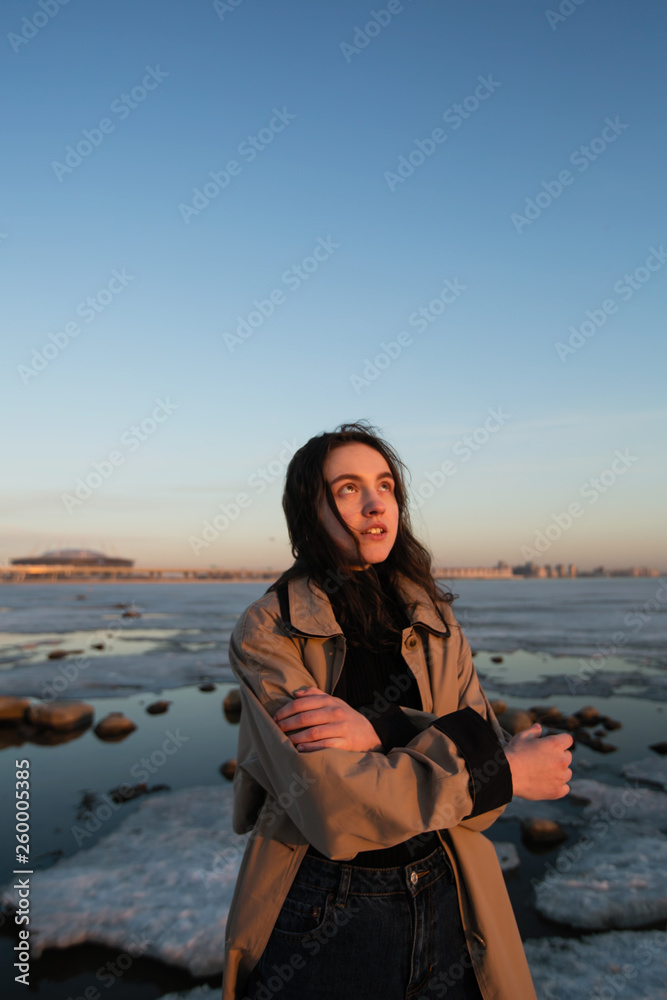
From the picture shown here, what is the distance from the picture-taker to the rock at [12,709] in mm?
8438

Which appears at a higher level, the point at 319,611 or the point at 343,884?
the point at 319,611

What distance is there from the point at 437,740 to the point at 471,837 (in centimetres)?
37

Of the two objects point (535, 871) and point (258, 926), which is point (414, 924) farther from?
point (535, 871)

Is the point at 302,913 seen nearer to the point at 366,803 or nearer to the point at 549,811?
the point at 366,803

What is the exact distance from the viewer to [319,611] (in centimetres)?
177

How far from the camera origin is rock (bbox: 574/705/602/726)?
857 cm

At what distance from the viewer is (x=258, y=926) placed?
61.7 inches

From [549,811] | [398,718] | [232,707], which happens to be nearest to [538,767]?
[398,718]

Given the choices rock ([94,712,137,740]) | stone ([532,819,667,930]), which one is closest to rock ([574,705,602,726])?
stone ([532,819,667,930])

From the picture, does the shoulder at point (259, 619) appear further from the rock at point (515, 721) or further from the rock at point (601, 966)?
the rock at point (515, 721)

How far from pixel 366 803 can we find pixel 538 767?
1.67ft

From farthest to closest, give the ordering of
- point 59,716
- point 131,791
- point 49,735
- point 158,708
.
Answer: point 158,708, point 59,716, point 49,735, point 131,791

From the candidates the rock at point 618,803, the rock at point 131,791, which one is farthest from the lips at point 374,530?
the rock at point 131,791

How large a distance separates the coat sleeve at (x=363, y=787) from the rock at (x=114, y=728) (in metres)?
7.33
